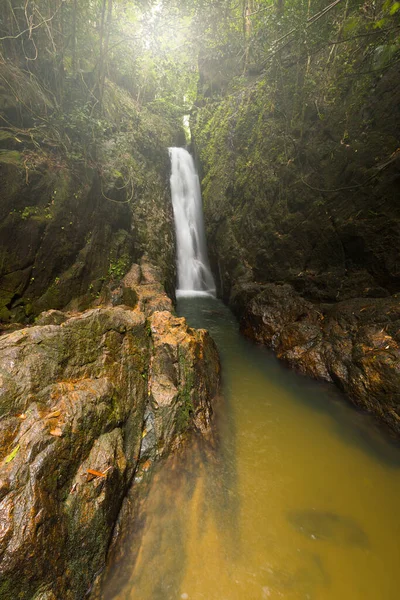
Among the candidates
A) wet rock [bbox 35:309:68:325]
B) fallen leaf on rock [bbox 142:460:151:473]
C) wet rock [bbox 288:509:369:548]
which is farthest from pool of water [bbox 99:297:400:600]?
wet rock [bbox 35:309:68:325]

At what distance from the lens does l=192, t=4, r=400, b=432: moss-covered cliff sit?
4.60m

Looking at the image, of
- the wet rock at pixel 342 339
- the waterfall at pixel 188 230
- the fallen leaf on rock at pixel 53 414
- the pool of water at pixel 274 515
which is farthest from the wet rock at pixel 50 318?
the waterfall at pixel 188 230

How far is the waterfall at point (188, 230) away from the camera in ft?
35.0

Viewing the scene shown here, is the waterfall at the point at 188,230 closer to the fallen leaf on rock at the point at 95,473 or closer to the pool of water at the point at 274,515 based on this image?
the pool of water at the point at 274,515

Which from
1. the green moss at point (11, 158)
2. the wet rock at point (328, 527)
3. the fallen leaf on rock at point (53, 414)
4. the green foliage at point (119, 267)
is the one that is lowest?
the wet rock at point (328, 527)

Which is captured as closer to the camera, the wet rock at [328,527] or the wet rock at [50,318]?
the wet rock at [328,527]

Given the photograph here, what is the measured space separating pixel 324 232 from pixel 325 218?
1.16 feet

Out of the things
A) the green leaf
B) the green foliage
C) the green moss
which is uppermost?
the green moss

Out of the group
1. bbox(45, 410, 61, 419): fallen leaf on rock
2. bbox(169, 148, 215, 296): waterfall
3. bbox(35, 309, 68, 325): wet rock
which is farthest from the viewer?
bbox(169, 148, 215, 296): waterfall

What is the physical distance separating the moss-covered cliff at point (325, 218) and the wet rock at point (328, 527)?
5.95 feet

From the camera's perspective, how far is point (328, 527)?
2.30m

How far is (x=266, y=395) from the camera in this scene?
169 inches

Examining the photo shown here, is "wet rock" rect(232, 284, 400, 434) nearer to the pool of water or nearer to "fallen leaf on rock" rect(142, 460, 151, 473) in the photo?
the pool of water

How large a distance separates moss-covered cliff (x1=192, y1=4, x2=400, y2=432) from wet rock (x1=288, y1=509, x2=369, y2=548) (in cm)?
181
